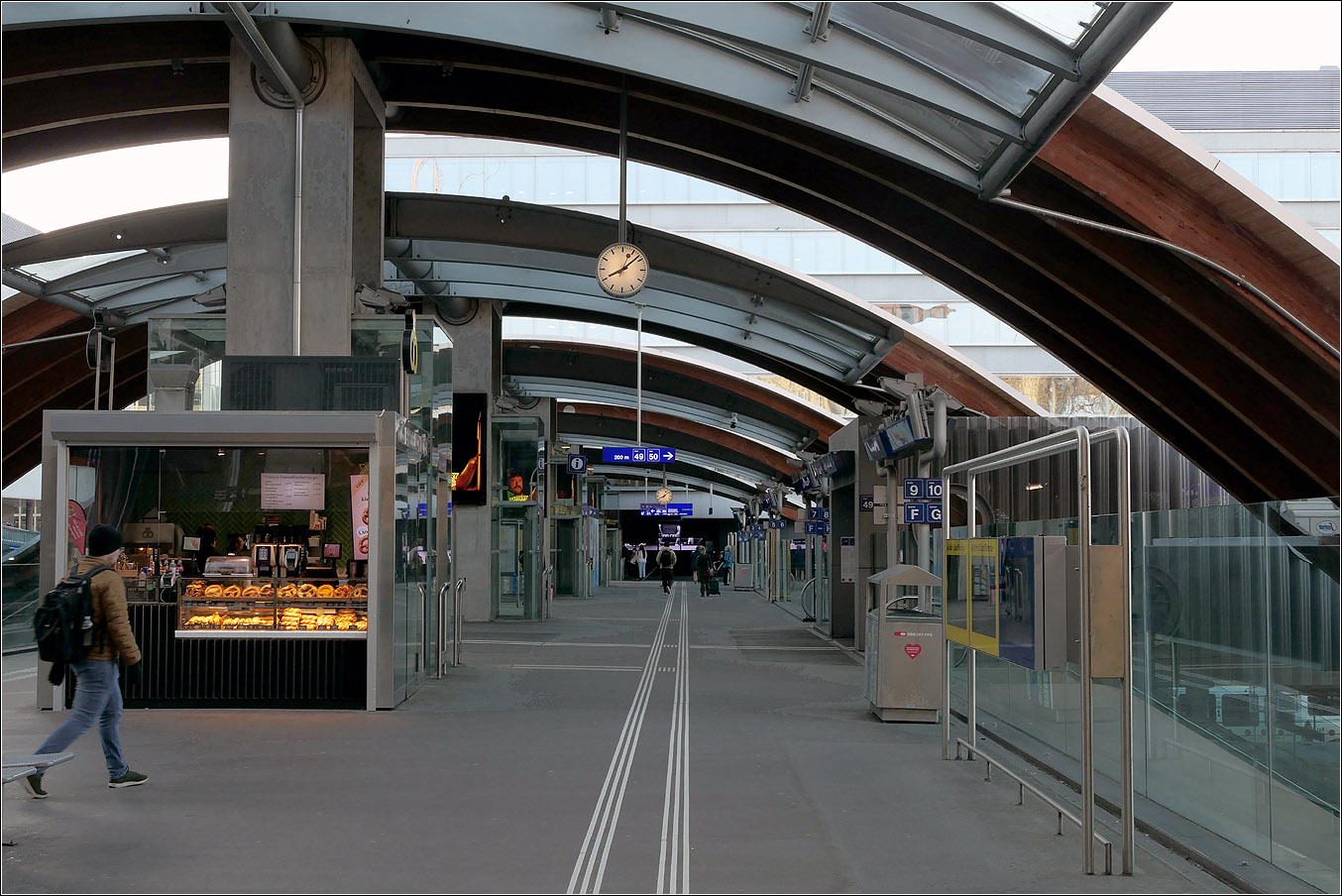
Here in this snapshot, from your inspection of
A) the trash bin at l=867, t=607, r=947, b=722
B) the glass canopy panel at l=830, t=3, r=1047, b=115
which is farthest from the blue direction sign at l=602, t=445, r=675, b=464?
the glass canopy panel at l=830, t=3, r=1047, b=115

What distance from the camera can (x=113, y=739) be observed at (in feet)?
26.3

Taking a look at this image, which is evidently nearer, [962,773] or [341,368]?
[962,773]

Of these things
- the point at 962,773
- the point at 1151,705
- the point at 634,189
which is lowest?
the point at 962,773

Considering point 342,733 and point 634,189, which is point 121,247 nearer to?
point 342,733

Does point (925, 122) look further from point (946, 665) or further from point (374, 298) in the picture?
point (374, 298)

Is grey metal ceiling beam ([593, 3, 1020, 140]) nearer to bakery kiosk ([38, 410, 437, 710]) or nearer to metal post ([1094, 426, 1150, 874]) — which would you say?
bakery kiosk ([38, 410, 437, 710])

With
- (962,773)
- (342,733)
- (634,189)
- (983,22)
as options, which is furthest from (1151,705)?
(634,189)

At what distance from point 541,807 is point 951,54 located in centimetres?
679

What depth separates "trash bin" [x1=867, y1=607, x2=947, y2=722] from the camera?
11461 millimetres

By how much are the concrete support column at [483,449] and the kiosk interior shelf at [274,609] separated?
1253 centimetres

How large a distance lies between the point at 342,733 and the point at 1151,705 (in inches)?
250

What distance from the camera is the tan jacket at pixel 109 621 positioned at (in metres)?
7.95

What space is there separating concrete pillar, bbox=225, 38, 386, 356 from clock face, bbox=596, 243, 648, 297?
3.10 meters

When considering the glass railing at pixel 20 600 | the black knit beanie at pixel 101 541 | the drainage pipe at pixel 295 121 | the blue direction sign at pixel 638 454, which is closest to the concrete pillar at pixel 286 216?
the drainage pipe at pixel 295 121
